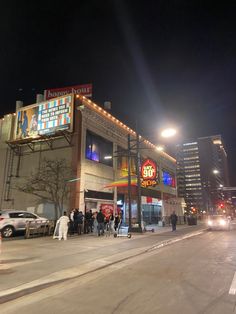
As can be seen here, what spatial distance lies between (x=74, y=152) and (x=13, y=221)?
792 cm

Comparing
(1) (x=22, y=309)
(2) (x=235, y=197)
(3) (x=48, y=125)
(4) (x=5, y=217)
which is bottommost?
(1) (x=22, y=309)

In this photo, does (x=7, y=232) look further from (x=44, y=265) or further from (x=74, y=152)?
(x=44, y=265)

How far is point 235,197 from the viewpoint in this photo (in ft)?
651

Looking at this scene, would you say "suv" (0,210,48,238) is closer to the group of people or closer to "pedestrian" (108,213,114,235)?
the group of people

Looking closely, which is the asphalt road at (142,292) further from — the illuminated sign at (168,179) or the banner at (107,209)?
the illuminated sign at (168,179)

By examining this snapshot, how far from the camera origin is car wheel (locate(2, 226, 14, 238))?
18.2 m

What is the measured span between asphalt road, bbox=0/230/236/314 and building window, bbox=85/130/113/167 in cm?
1679

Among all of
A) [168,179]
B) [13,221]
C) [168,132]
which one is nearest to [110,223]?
[13,221]

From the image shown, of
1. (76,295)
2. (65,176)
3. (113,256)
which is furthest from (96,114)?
(76,295)

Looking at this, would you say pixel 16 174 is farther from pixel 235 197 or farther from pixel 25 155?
pixel 235 197

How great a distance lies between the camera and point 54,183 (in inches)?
915

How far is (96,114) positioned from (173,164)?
93.1 feet

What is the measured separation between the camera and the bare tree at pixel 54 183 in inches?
917

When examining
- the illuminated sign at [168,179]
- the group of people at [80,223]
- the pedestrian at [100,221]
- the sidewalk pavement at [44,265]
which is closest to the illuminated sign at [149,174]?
the group of people at [80,223]
